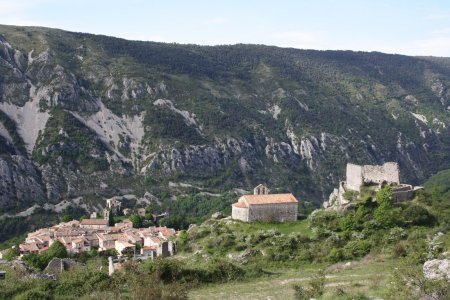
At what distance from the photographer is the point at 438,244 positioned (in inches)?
1576

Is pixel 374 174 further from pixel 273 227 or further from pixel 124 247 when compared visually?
pixel 124 247

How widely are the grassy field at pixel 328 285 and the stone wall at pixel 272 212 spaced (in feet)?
72.1

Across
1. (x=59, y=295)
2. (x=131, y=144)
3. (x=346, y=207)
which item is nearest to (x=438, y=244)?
(x=346, y=207)

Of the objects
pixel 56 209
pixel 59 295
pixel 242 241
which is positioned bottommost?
pixel 56 209

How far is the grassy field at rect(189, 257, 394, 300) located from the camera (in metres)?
29.2

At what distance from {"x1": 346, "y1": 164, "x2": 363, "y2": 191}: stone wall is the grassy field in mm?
24143

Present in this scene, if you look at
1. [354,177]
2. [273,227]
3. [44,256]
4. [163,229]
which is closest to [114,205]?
[163,229]

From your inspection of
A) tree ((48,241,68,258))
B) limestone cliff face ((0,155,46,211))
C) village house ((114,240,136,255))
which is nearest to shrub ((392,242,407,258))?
village house ((114,240,136,255))

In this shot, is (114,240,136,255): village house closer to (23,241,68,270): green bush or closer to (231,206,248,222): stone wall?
(23,241,68,270): green bush

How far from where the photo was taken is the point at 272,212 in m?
65.6

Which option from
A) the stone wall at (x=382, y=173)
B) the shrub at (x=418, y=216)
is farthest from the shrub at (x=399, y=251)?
the stone wall at (x=382, y=173)

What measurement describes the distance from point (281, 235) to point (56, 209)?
10412 cm

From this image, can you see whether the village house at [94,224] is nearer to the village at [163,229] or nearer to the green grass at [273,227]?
the village at [163,229]

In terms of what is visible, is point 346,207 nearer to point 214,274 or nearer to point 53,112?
point 214,274
